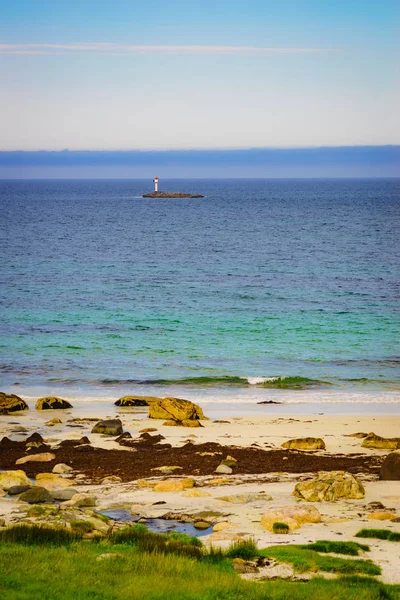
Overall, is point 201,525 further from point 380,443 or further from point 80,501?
point 380,443

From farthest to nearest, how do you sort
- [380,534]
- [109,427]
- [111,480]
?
[109,427] < [111,480] < [380,534]

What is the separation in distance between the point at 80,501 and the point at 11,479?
8.39 feet

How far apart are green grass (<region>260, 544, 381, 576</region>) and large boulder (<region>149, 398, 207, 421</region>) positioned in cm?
1451

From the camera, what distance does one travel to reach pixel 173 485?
20.2 meters

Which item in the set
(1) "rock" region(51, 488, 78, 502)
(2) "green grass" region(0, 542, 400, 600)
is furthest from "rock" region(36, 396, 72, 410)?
(2) "green grass" region(0, 542, 400, 600)

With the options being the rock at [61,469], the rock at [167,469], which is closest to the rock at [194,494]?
the rock at [167,469]

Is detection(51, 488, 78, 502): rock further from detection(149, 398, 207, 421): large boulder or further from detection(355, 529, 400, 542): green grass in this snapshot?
detection(149, 398, 207, 421): large boulder

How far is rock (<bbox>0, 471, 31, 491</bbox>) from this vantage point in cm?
2005

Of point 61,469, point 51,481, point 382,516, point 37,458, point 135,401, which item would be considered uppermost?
point 382,516

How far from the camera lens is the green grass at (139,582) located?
12336mm

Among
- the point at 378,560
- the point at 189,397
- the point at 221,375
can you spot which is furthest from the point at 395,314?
the point at 378,560

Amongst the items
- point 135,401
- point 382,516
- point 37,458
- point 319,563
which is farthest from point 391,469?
point 135,401

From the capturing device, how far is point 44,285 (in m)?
66.9

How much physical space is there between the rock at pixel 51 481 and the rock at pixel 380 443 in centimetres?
964
